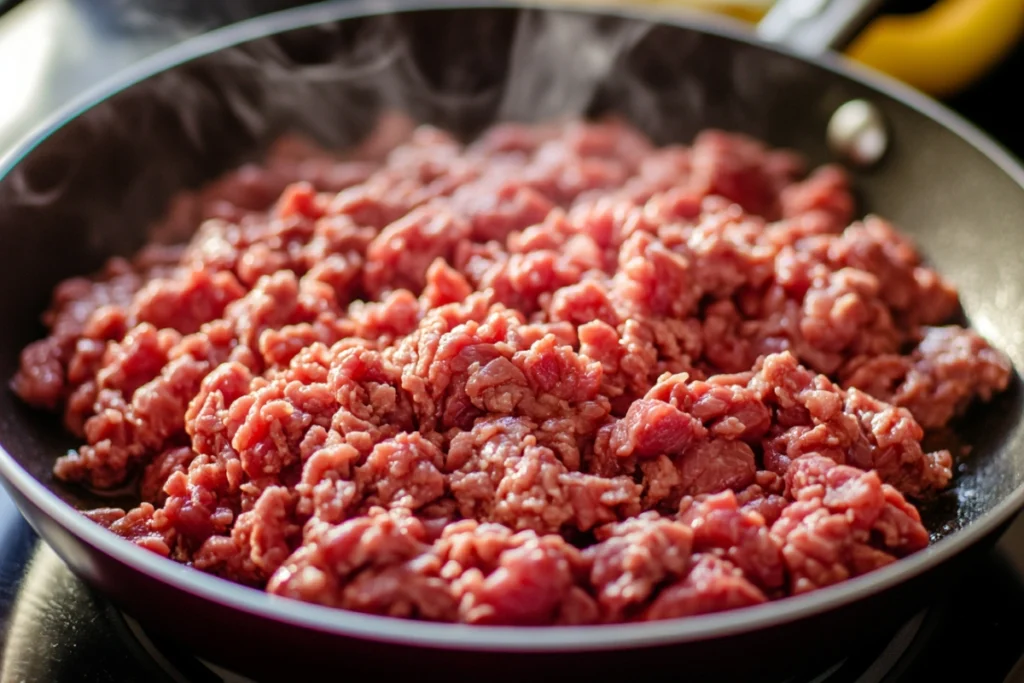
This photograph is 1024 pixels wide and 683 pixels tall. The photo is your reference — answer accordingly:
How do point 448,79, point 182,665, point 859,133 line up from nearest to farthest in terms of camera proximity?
point 182,665
point 859,133
point 448,79

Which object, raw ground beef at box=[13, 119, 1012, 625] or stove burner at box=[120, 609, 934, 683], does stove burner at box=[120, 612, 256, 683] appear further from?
raw ground beef at box=[13, 119, 1012, 625]

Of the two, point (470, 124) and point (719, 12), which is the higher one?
point (719, 12)

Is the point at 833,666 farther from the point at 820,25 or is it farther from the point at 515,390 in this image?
the point at 820,25

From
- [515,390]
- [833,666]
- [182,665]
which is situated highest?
[515,390]

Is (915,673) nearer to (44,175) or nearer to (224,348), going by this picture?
(224,348)

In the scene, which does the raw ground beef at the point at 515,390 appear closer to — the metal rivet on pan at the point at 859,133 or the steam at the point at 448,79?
the metal rivet on pan at the point at 859,133

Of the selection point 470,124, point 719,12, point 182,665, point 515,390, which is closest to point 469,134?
point 470,124

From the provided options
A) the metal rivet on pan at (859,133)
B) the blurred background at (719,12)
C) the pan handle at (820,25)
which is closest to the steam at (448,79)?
the pan handle at (820,25)
